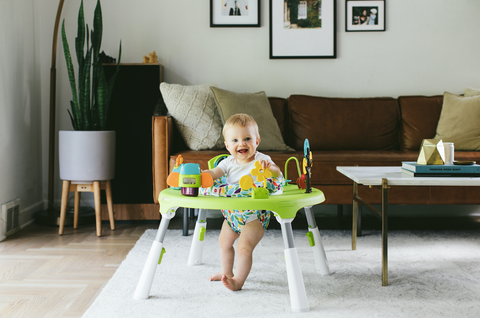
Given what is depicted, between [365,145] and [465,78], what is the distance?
3.53ft

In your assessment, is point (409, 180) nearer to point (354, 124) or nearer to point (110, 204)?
point (354, 124)

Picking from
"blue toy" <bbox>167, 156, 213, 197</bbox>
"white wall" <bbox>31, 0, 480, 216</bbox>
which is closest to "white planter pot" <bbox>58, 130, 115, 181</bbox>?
"white wall" <bbox>31, 0, 480, 216</bbox>

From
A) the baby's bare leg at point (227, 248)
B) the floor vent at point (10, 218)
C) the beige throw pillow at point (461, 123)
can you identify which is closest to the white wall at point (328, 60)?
the beige throw pillow at point (461, 123)

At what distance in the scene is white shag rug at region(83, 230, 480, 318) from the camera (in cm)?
134

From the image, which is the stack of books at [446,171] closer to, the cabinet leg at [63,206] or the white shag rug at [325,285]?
the white shag rug at [325,285]

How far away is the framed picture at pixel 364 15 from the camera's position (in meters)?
3.06

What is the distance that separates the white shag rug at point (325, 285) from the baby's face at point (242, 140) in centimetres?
53

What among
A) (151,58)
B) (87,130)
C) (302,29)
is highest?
(302,29)

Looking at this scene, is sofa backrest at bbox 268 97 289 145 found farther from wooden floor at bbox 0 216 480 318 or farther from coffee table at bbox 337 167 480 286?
coffee table at bbox 337 167 480 286

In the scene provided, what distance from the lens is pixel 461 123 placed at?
8.69ft

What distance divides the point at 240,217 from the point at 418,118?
193 centimetres

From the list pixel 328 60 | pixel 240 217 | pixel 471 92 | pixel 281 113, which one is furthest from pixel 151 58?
pixel 471 92

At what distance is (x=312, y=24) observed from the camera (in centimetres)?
305

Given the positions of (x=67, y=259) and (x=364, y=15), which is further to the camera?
(x=364, y=15)
